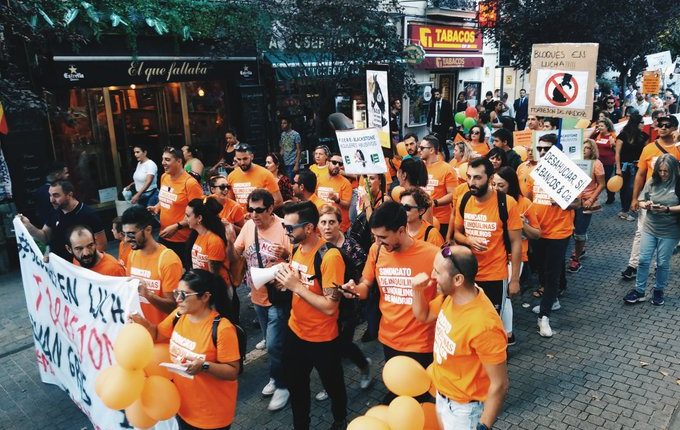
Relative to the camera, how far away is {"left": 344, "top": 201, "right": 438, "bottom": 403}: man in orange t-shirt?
3664 mm

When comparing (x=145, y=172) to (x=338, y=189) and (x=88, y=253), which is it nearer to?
(x=338, y=189)

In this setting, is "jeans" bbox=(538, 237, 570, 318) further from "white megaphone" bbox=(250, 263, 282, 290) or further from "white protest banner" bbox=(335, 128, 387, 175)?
"white megaphone" bbox=(250, 263, 282, 290)

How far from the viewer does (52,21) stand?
25.7 feet

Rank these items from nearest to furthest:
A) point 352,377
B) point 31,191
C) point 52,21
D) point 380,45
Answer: point 352,377, point 52,21, point 31,191, point 380,45

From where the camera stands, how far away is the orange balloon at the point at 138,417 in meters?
3.29

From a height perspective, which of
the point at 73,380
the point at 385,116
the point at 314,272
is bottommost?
the point at 73,380

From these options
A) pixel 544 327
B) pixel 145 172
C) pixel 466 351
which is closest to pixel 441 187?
pixel 544 327

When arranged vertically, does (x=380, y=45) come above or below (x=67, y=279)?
above

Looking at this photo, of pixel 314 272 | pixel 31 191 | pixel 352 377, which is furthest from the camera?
pixel 31 191

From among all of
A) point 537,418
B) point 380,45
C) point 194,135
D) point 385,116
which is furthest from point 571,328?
point 194,135

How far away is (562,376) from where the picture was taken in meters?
5.19

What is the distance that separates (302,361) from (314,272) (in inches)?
28.4

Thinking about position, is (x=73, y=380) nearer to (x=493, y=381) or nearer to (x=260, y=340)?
(x=260, y=340)

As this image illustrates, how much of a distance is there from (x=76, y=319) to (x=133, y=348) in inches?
53.0
